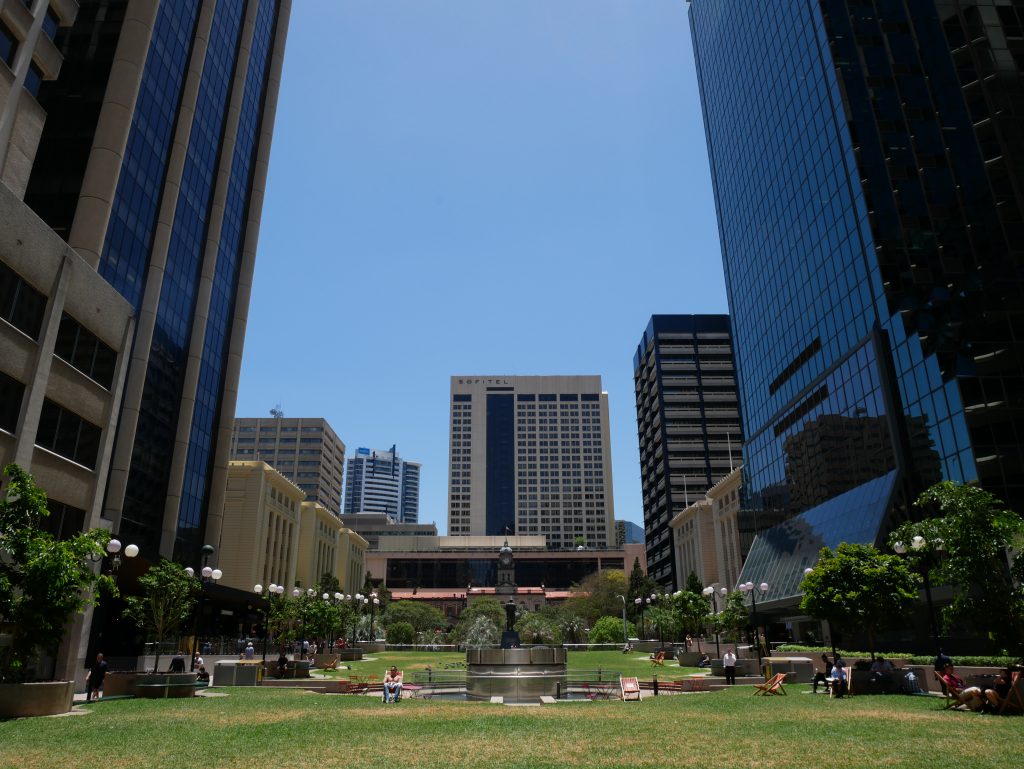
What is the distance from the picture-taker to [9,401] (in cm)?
2392

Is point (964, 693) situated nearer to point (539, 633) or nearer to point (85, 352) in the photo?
point (85, 352)

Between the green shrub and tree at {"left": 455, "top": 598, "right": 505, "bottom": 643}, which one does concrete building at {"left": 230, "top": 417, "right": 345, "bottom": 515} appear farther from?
the green shrub

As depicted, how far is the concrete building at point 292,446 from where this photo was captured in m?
176

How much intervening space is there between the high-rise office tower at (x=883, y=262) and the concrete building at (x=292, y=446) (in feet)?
420

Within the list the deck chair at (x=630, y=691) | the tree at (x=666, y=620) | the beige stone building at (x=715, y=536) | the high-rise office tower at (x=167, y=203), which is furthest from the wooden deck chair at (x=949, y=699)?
the beige stone building at (x=715, y=536)

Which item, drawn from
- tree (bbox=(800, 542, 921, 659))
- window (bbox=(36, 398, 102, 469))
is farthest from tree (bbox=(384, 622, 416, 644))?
tree (bbox=(800, 542, 921, 659))

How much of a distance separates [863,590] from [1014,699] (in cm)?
1050

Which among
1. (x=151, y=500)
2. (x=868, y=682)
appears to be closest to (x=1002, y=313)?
(x=868, y=682)

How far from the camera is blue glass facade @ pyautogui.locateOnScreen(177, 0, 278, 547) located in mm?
56625

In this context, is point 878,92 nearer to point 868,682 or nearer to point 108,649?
point 868,682

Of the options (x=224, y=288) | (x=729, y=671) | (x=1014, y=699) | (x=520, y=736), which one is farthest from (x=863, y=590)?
(x=224, y=288)

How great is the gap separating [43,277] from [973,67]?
55849 millimetres

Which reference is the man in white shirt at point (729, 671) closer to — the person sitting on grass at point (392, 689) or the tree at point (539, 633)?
the person sitting on grass at point (392, 689)

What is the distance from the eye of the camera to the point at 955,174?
4700cm
